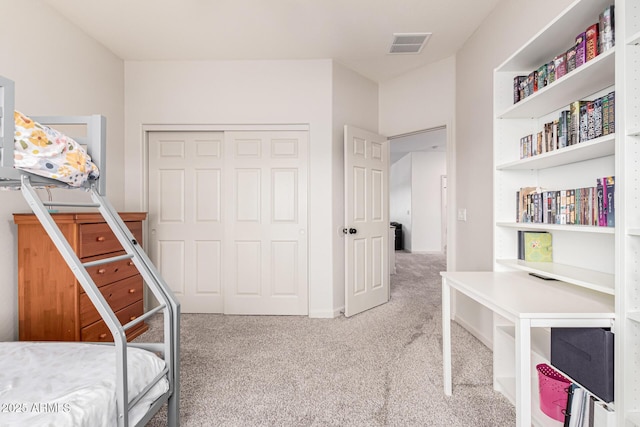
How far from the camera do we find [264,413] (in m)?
1.79

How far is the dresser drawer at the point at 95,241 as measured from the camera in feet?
7.64

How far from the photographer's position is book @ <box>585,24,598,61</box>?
1.40 meters

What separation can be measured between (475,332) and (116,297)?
306cm

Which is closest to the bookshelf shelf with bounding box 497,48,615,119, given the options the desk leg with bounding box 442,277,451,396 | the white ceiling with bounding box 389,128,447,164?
the desk leg with bounding box 442,277,451,396

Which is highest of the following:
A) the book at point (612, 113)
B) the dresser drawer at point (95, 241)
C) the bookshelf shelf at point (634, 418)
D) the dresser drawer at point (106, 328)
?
the book at point (612, 113)

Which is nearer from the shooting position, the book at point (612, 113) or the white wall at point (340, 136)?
→ the book at point (612, 113)

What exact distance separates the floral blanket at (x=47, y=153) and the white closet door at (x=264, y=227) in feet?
7.00

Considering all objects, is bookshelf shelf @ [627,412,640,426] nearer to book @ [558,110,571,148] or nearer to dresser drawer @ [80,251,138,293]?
book @ [558,110,571,148]


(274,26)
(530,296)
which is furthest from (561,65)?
(274,26)

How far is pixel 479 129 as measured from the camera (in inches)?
111

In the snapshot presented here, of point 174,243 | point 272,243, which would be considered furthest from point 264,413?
point 174,243

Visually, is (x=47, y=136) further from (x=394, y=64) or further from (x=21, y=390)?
(x=394, y=64)

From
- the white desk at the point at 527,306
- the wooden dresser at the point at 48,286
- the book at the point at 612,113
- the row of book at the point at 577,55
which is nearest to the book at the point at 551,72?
the row of book at the point at 577,55

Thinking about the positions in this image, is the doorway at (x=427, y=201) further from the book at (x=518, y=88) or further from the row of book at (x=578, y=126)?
the row of book at (x=578, y=126)
